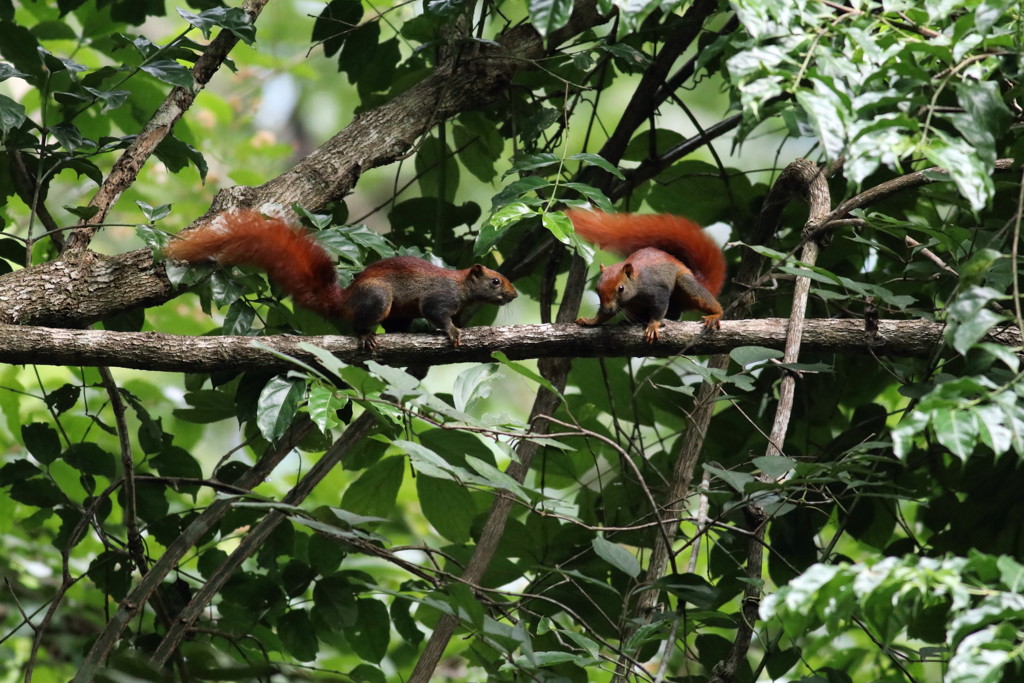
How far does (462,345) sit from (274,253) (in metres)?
0.63

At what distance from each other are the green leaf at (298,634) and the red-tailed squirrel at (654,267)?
121cm

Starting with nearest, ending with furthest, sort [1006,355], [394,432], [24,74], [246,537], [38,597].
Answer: [1006,355] < [394,432] < [24,74] < [246,537] < [38,597]

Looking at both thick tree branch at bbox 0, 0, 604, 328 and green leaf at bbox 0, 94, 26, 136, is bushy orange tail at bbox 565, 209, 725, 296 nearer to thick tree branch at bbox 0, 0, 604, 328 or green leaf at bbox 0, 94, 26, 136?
thick tree branch at bbox 0, 0, 604, 328

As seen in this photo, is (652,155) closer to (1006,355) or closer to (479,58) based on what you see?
(479,58)

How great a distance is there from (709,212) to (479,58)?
0.94 metres

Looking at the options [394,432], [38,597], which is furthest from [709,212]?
[38,597]

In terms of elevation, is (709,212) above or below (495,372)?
above

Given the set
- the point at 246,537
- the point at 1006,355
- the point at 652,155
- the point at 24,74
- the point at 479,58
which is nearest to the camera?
the point at 1006,355

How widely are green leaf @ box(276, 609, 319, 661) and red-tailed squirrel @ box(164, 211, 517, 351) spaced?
2.84 feet

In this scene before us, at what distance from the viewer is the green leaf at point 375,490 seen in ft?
8.90

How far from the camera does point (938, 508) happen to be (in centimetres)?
272

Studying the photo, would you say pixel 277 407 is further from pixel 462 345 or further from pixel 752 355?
pixel 752 355

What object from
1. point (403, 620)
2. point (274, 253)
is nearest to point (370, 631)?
point (403, 620)

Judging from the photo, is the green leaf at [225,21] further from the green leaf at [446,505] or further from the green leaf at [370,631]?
the green leaf at [370,631]
